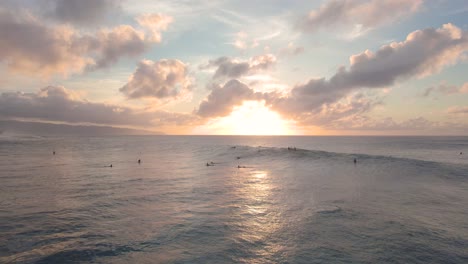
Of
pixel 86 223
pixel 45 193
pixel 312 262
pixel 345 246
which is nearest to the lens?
pixel 312 262

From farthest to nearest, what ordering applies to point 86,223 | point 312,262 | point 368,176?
point 368,176, point 86,223, point 312,262

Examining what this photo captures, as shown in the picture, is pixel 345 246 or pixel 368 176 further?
pixel 368 176

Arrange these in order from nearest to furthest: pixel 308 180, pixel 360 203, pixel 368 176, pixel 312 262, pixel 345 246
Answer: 1. pixel 312 262
2. pixel 345 246
3. pixel 360 203
4. pixel 308 180
5. pixel 368 176

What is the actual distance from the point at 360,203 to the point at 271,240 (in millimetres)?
17240

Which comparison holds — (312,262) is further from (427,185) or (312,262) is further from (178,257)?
(427,185)

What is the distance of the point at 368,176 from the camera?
178 feet

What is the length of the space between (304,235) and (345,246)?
339 centimetres

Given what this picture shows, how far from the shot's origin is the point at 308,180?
163 ft

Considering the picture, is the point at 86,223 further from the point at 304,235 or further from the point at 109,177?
the point at 109,177

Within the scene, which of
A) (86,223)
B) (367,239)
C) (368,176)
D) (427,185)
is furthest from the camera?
(368,176)

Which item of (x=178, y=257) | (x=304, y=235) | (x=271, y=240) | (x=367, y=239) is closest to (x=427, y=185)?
(x=367, y=239)

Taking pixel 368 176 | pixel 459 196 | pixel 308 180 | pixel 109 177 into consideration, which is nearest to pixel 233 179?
pixel 308 180

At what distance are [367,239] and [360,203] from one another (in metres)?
12.5

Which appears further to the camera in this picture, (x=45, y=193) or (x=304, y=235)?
(x=45, y=193)
